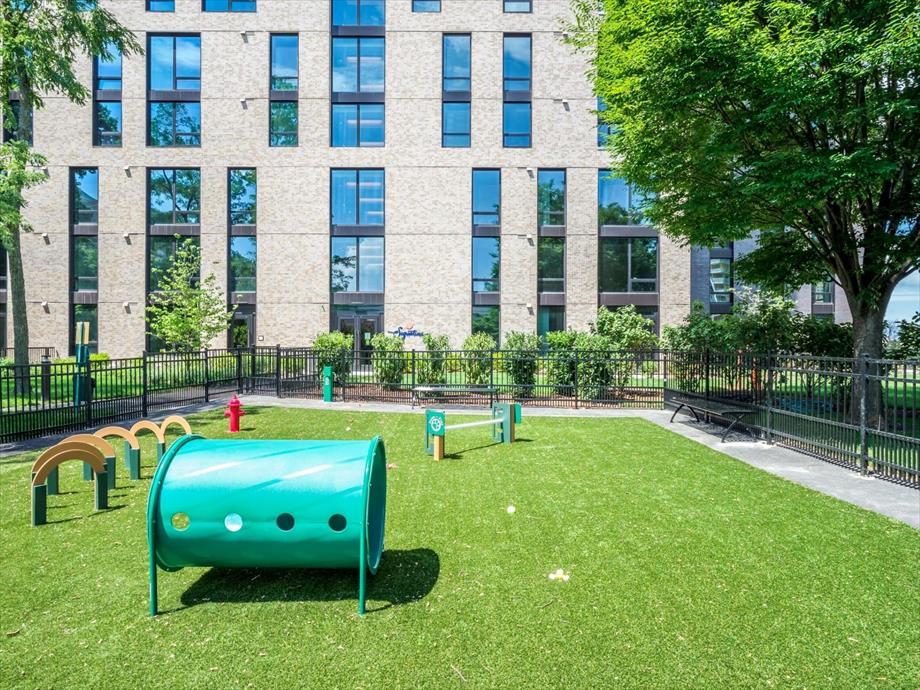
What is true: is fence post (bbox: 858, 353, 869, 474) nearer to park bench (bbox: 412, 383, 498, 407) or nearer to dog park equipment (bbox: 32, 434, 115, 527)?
park bench (bbox: 412, 383, 498, 407)

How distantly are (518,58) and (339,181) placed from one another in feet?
39.6

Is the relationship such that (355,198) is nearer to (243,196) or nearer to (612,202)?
(243,196)

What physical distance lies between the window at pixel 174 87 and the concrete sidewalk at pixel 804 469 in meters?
23.1

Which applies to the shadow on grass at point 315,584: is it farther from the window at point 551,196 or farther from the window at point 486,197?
the window at point 551,196

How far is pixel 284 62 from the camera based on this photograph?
90.9 ft

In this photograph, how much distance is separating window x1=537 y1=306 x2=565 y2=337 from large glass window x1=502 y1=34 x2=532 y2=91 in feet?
40.4

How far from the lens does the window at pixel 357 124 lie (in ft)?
91.1

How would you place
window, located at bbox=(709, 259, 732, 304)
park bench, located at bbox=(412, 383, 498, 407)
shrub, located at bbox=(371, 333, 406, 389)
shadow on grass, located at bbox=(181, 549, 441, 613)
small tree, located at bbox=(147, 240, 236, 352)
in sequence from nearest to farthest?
1. shadow on grass, located at bbox=(181, 549, 441, 613)
2. park bench, located at bbox=(412, 383, 498, 407)
3. shrub, located at bbox=(371, 333, 406, 389)
4. small tree, located at bbox=(147, 240, 236, 352)
5. window, located at bbox=(709, 259, 732, 304)

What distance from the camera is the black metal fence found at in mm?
8477

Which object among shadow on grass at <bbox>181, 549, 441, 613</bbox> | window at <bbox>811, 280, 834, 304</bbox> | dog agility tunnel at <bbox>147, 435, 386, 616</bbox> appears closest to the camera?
dog agility tunnel at <bbox>147, 435, 386, 616</bbox>

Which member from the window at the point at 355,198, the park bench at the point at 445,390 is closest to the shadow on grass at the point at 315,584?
the park bench at the point at 445,390

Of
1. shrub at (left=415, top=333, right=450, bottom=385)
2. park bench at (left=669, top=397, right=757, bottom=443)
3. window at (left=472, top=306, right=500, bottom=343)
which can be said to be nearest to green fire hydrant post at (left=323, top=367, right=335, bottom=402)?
shrub at (left=415, top=333, right=450, bottom=385)

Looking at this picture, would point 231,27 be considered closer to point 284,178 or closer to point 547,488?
point 284,178

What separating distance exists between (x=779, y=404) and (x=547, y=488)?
615cm
